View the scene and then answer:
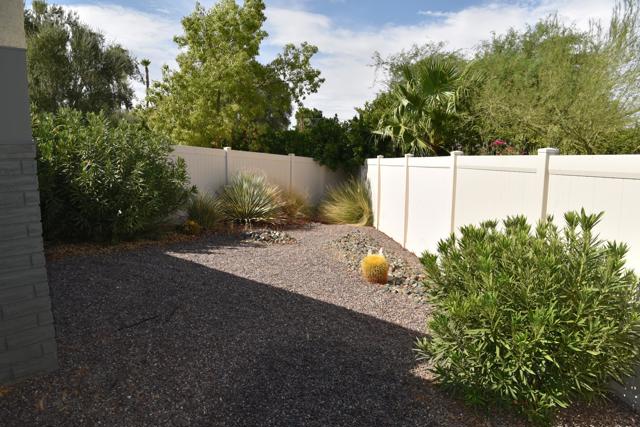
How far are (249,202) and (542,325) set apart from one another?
8.09 meters

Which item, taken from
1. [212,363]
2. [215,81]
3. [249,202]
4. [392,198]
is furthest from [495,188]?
[215,81]

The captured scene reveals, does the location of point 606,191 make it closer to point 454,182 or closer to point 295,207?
point 454,182

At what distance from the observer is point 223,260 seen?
665 centimetres

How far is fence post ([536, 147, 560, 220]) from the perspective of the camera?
408 cm

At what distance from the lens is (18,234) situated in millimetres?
2904

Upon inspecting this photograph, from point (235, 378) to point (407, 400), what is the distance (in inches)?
48.5

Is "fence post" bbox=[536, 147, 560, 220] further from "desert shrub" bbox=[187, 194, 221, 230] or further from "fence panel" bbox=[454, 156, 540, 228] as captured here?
"desert shrub" bbox=[187, 194, 221, 230]

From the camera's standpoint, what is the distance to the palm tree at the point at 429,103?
11055mm

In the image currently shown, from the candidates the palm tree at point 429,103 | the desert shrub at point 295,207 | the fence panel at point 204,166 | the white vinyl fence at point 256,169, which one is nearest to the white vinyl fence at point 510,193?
the palm tree at point 429,103

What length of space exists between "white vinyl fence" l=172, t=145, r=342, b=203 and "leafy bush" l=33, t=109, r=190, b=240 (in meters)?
1.87

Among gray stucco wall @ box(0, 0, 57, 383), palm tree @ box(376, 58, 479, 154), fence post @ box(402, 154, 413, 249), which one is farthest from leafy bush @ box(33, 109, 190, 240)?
palm tree @ box(376, 58, 479, 154)

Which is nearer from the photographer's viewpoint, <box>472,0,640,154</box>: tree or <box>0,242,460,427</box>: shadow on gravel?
<box>0,242,460,427</box>: shadow on gravel

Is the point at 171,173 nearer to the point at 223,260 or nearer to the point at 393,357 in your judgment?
the point at 223,260

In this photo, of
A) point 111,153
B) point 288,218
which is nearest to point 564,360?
point 111,153
